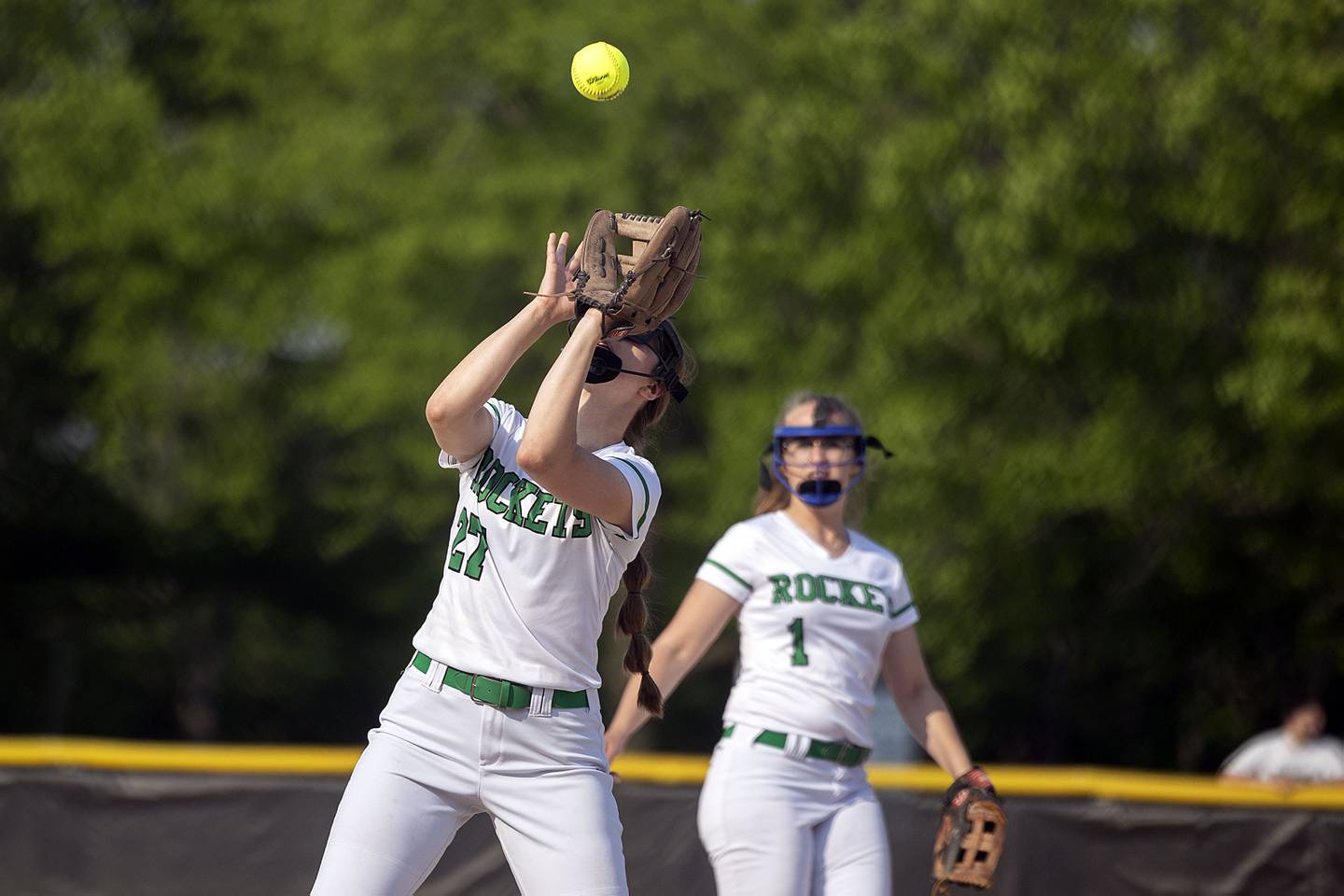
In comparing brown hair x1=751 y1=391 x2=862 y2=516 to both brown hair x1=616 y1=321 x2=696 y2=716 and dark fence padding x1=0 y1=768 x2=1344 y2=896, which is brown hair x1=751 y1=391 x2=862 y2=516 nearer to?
brown hair x1=616 y1=321 x2=696 y2=716

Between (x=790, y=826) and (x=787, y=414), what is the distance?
1376 millimetres

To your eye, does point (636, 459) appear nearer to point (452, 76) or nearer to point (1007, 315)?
point (1007, 315)

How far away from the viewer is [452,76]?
25359mm

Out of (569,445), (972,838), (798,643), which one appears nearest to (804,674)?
(798,643)

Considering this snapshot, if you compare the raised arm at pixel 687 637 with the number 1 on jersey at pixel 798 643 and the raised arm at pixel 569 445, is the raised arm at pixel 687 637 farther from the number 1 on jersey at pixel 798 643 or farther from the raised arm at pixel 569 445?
the raised arm at pixel 569 445

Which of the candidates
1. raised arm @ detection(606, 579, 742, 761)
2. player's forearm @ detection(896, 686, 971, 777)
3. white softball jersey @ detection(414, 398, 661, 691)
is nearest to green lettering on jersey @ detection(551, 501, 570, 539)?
white softball jersey @ detection(414, 398, 661, 691)

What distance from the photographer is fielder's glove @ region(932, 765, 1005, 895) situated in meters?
5.30

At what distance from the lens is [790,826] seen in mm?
4992

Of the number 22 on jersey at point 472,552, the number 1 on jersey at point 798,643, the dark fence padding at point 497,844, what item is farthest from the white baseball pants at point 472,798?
the dark fence padding at point 497,844

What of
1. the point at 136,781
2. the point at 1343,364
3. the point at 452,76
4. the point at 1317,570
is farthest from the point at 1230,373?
the point at 452,76

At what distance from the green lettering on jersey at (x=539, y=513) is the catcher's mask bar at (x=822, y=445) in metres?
1.67

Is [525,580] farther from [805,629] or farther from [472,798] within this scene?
[805,629]

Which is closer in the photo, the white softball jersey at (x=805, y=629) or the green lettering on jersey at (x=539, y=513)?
the green lettering on jersey at (x=539, y=513)

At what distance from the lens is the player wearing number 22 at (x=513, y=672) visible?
3.79m
